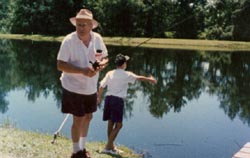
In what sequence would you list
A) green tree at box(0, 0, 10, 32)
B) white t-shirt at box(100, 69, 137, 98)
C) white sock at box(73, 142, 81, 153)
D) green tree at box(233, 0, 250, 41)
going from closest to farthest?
white sock at box(73, 142, 81, 153)
white t-shirt at box(100, 69, 137, 98)
green tree at box(233, 0, 250, 41)
green tree at box(0, 0, 10, 32)

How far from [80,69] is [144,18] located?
6920 centimetres

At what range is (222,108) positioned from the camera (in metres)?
18.3

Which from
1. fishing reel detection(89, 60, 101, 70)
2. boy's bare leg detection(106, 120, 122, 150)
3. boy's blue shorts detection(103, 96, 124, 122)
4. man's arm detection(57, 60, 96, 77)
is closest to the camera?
man's arm detection(57, 60, 96, 77)

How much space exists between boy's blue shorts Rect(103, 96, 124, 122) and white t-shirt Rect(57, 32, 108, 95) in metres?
2.35

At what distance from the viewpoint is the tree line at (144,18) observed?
7025 centimetres

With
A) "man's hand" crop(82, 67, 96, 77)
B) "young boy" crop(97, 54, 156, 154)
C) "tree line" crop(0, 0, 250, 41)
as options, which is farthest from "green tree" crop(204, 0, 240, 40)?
"man's hand" crop(82, 67, 96, 77)

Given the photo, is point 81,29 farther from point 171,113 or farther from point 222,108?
point 222,108

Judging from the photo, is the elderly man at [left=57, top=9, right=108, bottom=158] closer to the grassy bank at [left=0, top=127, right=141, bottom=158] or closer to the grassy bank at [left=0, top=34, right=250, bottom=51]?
the grassy bank at [left=0, top=127, right=141, bottom=158]

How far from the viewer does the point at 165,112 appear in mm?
16859

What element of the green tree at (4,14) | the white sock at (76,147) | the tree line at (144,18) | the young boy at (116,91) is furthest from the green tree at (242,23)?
the white sock at (76,147)

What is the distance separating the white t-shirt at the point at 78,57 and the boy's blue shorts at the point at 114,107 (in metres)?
2.35

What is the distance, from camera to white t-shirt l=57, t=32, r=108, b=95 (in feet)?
20.7

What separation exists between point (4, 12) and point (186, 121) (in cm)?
9278

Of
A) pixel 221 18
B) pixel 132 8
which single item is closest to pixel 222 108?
pixel 132 8
